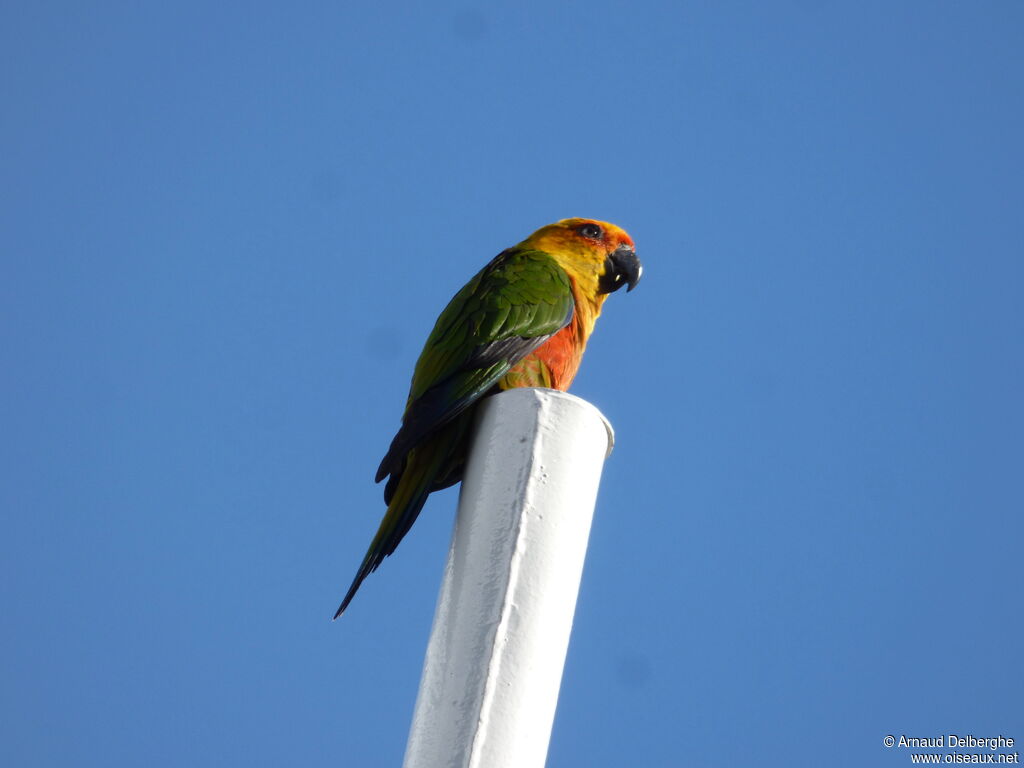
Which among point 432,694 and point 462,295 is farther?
point 462,295

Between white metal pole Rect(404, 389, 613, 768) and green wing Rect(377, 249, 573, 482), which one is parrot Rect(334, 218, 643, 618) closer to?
green wing Rect(377, 249, 573, 482)

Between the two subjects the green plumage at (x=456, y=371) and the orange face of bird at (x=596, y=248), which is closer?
the green plumage at (x=456, y=371)

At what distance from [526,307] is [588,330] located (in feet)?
1.85

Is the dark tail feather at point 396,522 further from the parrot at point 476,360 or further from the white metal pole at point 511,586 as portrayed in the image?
the white metal pole at point 511,586

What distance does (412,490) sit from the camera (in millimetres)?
3848

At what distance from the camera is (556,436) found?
2.60 meters

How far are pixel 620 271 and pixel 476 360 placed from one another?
5.99 ft

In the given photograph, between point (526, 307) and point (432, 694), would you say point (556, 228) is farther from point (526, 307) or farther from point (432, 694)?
point (432, 694)

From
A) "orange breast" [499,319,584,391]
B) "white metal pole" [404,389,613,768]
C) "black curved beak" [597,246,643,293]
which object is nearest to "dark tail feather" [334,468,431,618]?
"orange breast" [499,319,584,391]

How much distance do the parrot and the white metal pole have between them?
3.46ft

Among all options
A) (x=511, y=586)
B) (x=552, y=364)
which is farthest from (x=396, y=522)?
(x=511, y=586)

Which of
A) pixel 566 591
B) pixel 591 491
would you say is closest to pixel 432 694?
pixel 566 591

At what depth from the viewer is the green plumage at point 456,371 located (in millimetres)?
3783

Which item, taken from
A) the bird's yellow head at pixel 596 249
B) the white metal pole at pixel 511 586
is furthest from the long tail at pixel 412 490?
the bird's yellow head at pixel 596 249
